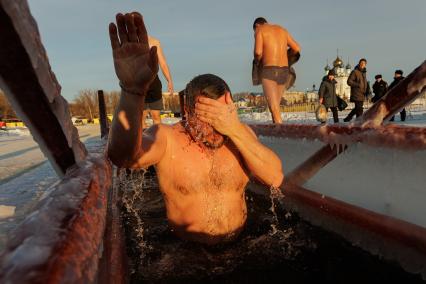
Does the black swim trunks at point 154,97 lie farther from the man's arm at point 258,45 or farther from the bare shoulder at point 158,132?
the bare shoulder at point 158,132

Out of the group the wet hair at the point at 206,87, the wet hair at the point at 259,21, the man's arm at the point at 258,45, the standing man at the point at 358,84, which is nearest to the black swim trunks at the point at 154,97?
the man's arm at the point at 258,45

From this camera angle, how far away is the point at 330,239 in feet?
8.61

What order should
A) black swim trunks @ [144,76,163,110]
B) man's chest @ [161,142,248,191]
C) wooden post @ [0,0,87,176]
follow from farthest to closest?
1. black swim trunks @ [144,76,163,110]
2. man's chest @ [161,142,248,191]
3. wooden post @ [0,0,87,176]

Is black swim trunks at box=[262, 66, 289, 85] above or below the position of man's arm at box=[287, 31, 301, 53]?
below

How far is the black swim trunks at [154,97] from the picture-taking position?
5581 mm

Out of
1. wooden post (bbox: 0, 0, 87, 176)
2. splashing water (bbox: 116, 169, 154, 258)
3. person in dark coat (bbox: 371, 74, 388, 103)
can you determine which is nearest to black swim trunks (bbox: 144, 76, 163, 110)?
splashing water (bbox: 116, 169, 154, 258)

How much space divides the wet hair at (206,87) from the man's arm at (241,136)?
5 cm

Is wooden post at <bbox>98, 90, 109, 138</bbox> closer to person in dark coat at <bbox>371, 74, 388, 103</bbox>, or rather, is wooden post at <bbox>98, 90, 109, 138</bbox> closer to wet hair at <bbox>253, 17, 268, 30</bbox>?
wet hair at <bbox>253, 17, 268, 30</bbox>

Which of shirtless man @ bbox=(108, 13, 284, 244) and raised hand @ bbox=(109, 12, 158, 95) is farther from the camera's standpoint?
shirtless man @ bbox=(108, 13, 284, 244)

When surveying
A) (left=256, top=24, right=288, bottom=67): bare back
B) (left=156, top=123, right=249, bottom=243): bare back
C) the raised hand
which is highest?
(left=256, top=24, right=288, bottom=67): bare back

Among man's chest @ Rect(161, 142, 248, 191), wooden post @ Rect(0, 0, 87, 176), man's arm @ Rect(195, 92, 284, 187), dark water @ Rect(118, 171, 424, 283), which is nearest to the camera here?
wooden post @ Rect(0, 0, 87, 176)

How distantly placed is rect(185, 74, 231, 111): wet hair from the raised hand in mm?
674

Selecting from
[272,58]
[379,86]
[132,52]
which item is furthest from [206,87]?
[379,86]

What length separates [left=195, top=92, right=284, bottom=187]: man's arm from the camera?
6.68 ft
